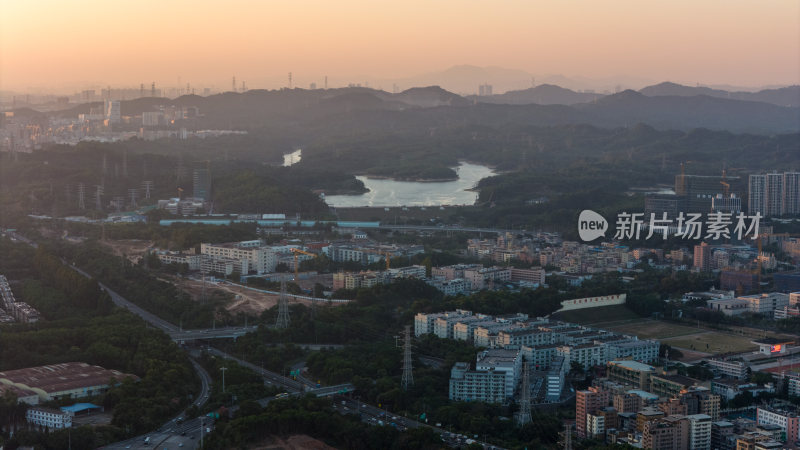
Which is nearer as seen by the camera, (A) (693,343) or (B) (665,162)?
(A) (693,343)

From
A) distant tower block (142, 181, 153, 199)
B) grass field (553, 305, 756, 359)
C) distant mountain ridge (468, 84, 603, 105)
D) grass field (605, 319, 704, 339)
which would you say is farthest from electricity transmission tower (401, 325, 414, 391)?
distant mountain ridge (468, 84, 603, 105)

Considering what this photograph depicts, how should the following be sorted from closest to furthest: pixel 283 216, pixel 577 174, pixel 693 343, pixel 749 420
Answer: pixel 749 420
pixel 693 343
pixel 283 216
pixel 577 174

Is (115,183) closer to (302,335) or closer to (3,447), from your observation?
(302,335)

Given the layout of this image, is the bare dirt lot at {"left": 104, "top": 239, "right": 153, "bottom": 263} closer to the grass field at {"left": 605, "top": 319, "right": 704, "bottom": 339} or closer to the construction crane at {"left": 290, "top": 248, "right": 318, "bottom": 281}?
the construction crane at {"left": 290, "top": 248, "right": 318, "bottom": 281}

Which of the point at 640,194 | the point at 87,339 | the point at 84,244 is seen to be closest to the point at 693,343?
the point at 87,339

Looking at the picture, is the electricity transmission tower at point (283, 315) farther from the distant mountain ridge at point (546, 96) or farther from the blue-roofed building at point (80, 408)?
the distant mountain ridge at point (546, 96)
